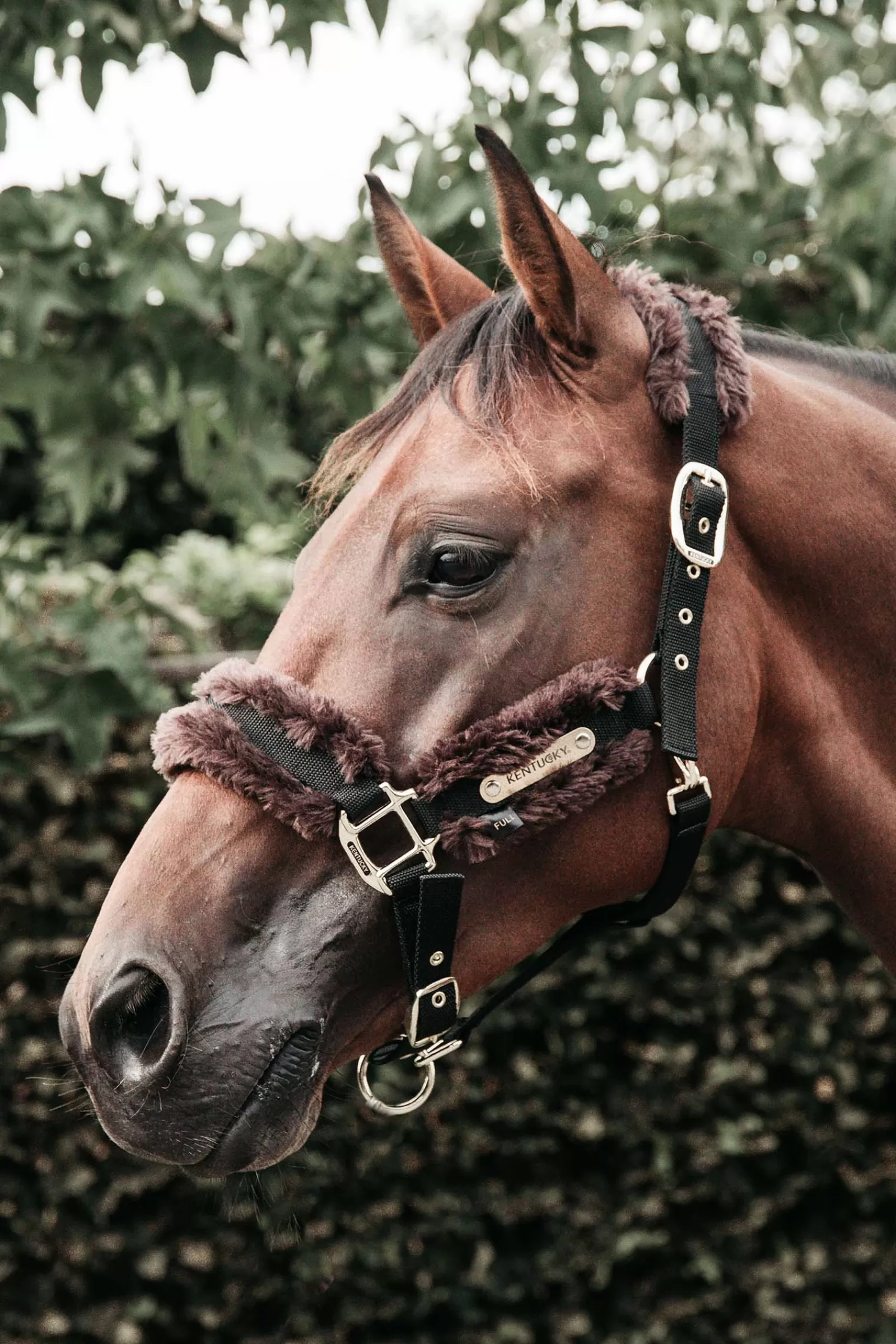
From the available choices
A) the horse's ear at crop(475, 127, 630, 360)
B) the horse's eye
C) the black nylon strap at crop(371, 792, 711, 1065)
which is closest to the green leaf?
the horse's ear at crop(475, 127, 630, 360)

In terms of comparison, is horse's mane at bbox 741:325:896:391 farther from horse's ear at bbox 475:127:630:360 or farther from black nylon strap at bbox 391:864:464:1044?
black nylon strap at bbox 391:864:464:1044

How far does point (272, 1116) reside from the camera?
1.56m

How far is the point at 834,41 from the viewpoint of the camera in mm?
3137

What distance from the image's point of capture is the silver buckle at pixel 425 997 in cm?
164

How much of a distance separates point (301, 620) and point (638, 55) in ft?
7.03

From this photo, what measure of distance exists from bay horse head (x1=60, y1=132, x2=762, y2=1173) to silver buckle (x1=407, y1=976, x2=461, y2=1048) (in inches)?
1.1

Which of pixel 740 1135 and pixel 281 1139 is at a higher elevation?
pixel 281 1139

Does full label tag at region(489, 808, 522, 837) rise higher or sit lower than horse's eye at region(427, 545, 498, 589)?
lower

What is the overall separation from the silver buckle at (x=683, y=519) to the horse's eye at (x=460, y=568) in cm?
27

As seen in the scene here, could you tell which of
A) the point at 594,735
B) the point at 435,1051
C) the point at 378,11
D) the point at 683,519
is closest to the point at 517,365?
the point at 683,519

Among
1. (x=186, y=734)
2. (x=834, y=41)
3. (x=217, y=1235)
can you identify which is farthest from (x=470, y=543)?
(x=217, y=1235)

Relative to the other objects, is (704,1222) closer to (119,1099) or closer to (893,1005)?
(893,1005)

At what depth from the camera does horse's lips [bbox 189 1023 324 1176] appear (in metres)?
1.54

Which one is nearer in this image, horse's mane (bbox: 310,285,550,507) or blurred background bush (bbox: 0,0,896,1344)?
horse's mane (bbox: 310,285,550,507)
